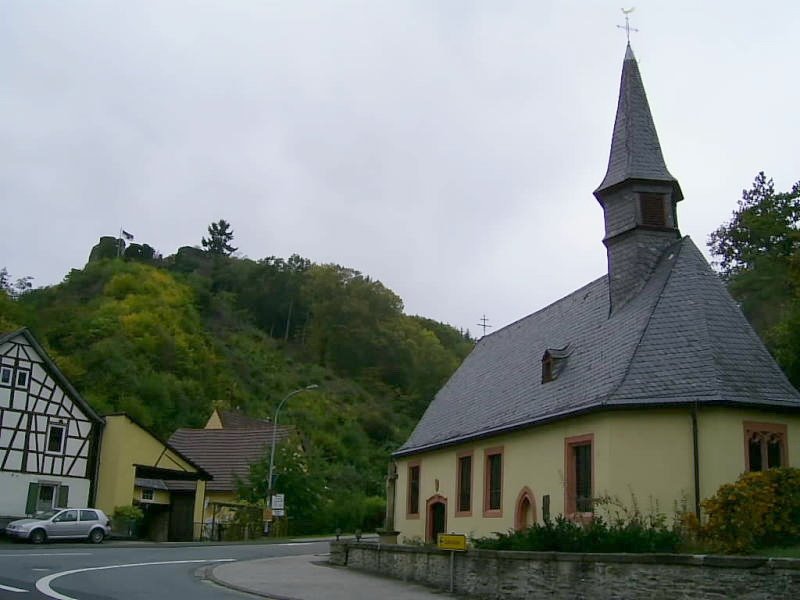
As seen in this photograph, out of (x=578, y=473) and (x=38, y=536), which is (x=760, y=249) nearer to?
(x=578, y=473)

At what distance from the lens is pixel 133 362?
6725 centimetres

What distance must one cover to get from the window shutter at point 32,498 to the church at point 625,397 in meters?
15.7

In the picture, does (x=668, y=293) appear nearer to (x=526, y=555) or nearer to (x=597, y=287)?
(x=597, y=287)

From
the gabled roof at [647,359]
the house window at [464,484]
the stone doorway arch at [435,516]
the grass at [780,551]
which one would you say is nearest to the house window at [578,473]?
the gabled roof at [647,359]

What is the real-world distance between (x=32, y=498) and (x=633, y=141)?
90.2ft

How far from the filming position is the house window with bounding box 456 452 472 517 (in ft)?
93.9

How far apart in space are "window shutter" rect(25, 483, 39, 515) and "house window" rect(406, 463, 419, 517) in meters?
15.6

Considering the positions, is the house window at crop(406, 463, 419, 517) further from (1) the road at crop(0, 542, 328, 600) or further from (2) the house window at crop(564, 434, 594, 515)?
(2) the house window at crop(564, 434, 594, 515)

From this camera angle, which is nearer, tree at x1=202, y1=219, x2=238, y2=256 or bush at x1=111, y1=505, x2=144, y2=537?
bush at x1=111, y1=505, x2=144, y2=537

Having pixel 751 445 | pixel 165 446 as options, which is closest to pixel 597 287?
pixel 751 445

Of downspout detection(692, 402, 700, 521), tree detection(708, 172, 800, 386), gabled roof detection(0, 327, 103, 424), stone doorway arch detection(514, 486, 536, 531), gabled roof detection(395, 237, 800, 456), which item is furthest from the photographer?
tree detection(708, 172, 800, 386)

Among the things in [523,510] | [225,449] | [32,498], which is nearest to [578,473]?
[523,510]

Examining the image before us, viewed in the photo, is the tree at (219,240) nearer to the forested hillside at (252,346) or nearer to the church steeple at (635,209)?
the forested hillside at (252,346)

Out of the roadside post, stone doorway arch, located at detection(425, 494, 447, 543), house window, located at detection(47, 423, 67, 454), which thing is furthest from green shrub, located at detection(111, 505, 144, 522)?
the roadside post
